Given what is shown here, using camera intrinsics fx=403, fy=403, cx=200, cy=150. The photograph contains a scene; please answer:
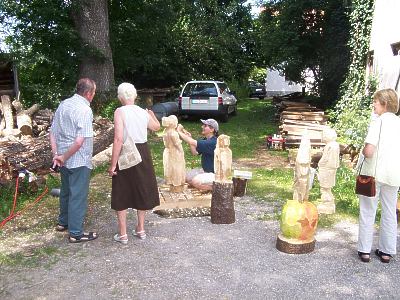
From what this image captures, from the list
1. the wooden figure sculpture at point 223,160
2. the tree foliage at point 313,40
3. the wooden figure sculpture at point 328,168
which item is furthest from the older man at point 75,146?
the tree foliage at point 313,40

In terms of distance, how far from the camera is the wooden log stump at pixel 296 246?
4480 millimetres

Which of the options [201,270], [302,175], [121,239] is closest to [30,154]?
[121,239]

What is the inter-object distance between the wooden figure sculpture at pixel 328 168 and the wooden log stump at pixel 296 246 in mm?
1392

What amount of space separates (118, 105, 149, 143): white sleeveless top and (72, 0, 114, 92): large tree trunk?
29.5 ft

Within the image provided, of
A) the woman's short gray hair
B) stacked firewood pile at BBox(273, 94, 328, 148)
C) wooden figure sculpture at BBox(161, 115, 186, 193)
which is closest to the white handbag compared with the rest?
the woman's short gray hair

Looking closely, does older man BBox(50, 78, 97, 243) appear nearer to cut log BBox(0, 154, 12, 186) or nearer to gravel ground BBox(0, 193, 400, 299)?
gravel ground BBox(0, 193, 400, 299)

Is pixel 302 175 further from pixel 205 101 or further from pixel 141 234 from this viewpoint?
pixel 205 101

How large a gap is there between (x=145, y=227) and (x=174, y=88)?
16.5m

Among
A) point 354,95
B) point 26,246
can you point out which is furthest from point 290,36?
point 26,246

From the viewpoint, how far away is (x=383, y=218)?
14.0 ft

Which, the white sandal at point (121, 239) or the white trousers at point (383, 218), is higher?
the white trousers at point (383, 218)

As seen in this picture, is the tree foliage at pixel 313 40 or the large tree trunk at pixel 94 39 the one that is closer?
the large tree trunk at pixel 94 39

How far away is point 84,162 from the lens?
4.64 m

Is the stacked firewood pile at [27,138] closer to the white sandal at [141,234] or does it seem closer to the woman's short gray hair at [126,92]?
the white sandal at [141,234]
